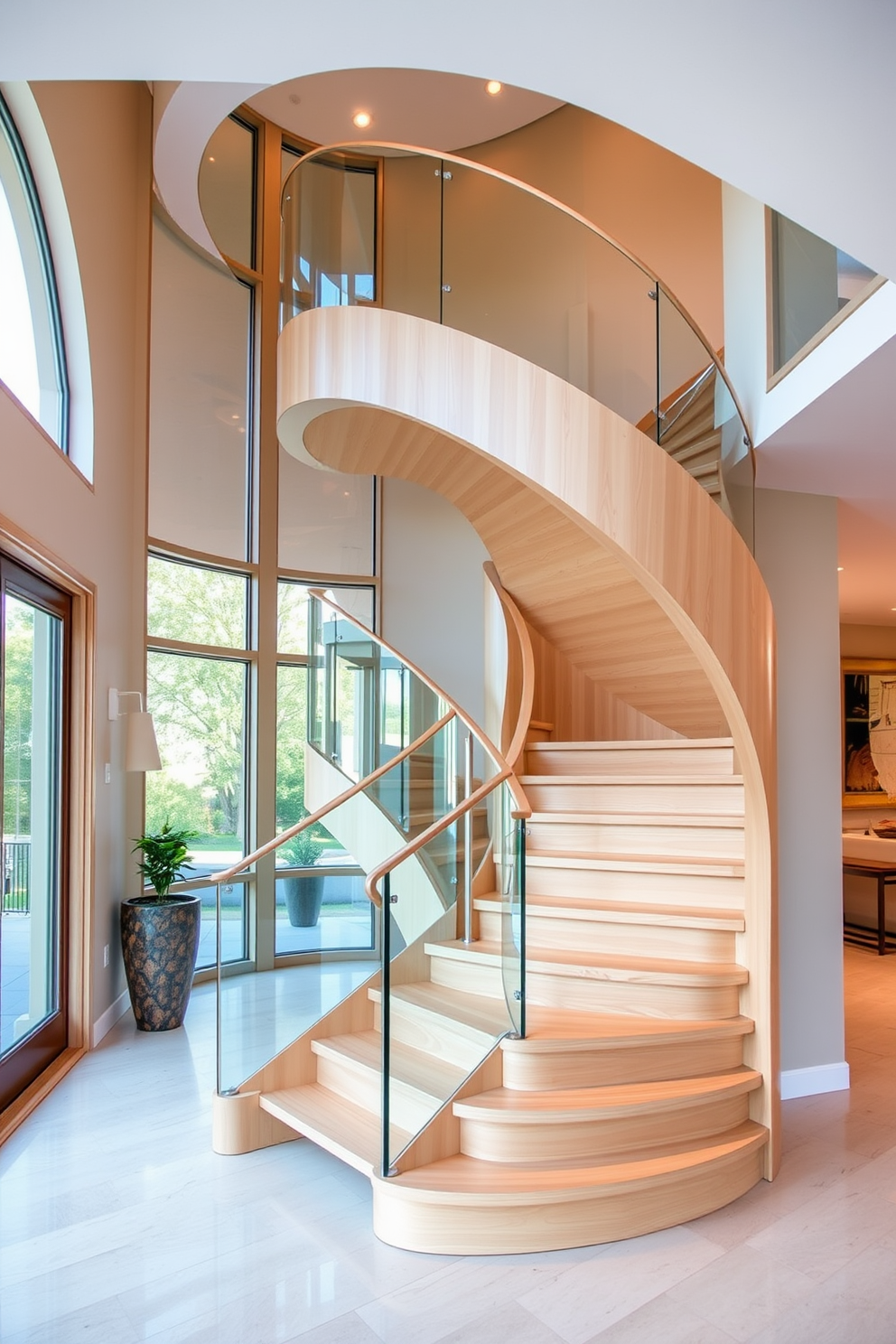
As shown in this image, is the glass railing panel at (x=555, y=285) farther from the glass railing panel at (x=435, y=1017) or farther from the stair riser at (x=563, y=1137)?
the stair riser at (x=563, y=1137)

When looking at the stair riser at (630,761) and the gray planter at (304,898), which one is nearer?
the stair riser at (630,761)

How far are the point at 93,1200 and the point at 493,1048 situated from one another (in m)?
1.49

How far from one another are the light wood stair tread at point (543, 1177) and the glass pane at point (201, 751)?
3.83 m

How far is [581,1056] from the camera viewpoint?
3225mm

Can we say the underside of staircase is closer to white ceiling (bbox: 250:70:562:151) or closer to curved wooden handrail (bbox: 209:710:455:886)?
curved wooden handrail (bbox: 209:710:455:886)

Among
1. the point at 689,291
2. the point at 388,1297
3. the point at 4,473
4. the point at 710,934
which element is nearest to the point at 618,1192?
the point at 388,1297

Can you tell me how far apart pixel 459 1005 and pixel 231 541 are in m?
4.22

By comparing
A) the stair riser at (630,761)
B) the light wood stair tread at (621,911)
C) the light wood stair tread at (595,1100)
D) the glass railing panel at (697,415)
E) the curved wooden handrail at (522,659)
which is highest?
the glass railing panel at (697,415)

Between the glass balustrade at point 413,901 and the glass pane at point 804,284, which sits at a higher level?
the glass pane at point 804,284

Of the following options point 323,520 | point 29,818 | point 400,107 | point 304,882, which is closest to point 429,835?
point 304,882

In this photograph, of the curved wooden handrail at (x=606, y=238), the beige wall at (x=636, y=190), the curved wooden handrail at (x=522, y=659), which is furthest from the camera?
the beige wall at (x=636, y=190)

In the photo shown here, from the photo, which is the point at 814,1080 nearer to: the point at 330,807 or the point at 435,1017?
the point at 435,1017

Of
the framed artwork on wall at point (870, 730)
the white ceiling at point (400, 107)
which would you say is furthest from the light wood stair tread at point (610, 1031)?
the framed artwork on wall at point (870, 730)

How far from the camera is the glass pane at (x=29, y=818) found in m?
3.88
